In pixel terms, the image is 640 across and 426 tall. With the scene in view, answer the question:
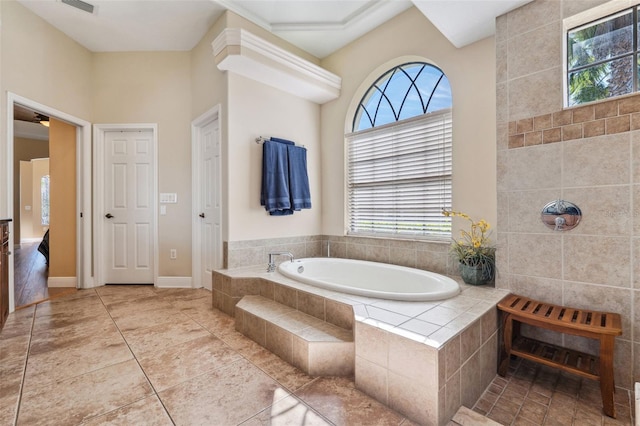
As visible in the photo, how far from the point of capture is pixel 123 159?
11.8ft

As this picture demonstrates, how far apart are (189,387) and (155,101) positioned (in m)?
3.37

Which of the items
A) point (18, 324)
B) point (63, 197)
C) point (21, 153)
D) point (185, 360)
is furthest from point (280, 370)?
point (21, 153)

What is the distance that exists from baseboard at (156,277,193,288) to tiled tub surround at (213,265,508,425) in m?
2.11

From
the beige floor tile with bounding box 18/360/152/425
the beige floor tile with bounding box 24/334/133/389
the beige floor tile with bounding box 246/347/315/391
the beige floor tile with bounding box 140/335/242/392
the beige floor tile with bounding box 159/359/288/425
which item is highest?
the beige floor tile with bounding box 24/334/133/389

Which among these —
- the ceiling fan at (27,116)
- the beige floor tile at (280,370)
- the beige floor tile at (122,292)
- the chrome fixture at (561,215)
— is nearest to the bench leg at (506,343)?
the chrome fixture at (561,215)

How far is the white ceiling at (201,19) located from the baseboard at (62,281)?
112 inches

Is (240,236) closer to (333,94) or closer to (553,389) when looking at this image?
(333,94)

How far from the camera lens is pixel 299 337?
5.64 ft

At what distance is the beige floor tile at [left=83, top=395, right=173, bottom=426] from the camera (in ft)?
4.13

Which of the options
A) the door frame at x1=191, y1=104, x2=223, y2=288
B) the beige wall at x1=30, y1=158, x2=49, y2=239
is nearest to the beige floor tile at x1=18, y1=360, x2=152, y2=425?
the door frame at x1=191, y1=104, x2=223, y2=288

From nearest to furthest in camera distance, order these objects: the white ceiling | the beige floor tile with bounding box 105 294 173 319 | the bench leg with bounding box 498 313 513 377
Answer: the bench leg with bounding box 498 313 513 377 → the beige floor tile with bounding box 105 294 173 319 → the white ceiling

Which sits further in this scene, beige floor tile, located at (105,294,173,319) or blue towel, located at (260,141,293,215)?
blue towel, located at (260,141,293,215)

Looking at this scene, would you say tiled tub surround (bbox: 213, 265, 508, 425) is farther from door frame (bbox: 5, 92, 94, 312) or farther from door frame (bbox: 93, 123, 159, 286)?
door frame (bbox: 5, 92, 94, 312)

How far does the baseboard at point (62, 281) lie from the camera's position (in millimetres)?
3475
